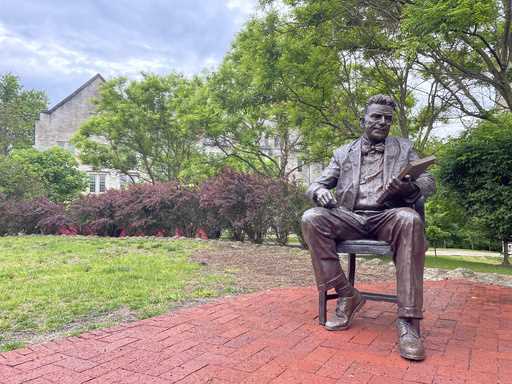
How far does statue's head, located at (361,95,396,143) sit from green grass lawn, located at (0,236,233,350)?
91.6 inches

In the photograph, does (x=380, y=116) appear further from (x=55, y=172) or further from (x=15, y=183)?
(x=55, y=172)

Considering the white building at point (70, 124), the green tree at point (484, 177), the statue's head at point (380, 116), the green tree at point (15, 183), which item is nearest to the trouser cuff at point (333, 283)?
the statue's head at point (380, 116)

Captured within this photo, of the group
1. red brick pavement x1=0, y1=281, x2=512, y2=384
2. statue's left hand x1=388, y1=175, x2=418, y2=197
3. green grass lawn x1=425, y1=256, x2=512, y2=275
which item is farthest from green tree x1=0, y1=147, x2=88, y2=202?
statue's left hand x1=388, y1=175, x2=418, y2=197

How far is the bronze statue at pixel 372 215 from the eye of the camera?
2.60 meters

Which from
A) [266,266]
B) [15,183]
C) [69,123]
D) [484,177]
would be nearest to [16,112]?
[69,123]

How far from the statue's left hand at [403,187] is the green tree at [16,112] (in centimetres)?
3393

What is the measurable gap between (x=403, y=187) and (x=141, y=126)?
16069 mm

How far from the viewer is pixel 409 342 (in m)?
2.39

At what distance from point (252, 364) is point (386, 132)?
2044mm

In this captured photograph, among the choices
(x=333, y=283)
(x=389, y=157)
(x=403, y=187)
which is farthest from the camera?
(x=389, y=157)

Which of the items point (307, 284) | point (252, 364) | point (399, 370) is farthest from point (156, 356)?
point (307, 284)

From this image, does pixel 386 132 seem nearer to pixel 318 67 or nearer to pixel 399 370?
pixel 399 370

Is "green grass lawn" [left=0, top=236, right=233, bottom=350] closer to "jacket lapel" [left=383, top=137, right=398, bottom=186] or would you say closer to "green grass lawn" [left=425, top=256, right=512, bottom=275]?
"jacket lapel" [left=383, top=137, right=398, bottom=186]

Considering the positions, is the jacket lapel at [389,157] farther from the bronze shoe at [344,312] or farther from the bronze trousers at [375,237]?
the bronze shoe at [344,312]
